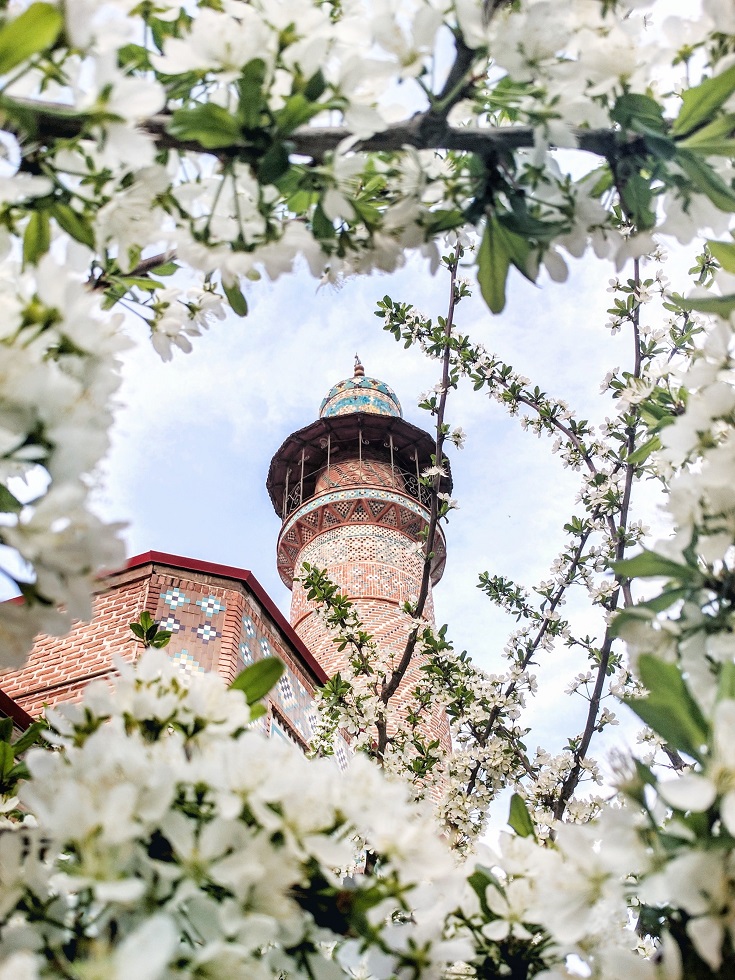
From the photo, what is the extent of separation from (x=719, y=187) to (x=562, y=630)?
3688mm

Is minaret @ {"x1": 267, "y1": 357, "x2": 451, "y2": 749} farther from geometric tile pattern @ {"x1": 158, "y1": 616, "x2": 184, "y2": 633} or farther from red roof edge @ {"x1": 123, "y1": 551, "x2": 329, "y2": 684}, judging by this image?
geometric tile pattern @ {"x1": 158, "y1": 616, "x2": 184, "y2": 633}

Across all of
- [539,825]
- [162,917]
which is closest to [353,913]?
[162,917]

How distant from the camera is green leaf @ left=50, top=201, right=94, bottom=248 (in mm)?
1080

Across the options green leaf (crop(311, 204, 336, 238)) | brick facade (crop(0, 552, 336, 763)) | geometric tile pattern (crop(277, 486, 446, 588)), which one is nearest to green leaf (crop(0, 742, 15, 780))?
green leaf (crop(311, 204, 336, 238))

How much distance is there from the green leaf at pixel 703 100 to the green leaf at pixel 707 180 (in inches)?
1.4

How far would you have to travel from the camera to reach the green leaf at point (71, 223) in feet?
3.54

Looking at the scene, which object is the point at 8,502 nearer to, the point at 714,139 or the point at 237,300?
the point at 237,300

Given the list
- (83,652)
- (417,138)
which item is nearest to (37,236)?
(417,138)

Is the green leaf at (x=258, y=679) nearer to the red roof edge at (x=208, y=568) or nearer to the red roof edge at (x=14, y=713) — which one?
the red roof edge at (x=14, y=713)

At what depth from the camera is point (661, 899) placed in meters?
0.69

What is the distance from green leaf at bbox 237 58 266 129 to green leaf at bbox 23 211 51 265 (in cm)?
32

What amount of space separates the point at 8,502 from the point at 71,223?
38 cm

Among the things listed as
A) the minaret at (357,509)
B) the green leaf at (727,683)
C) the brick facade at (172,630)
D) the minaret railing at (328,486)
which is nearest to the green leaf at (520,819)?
the green leaf at (727,683)

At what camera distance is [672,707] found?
780mm
